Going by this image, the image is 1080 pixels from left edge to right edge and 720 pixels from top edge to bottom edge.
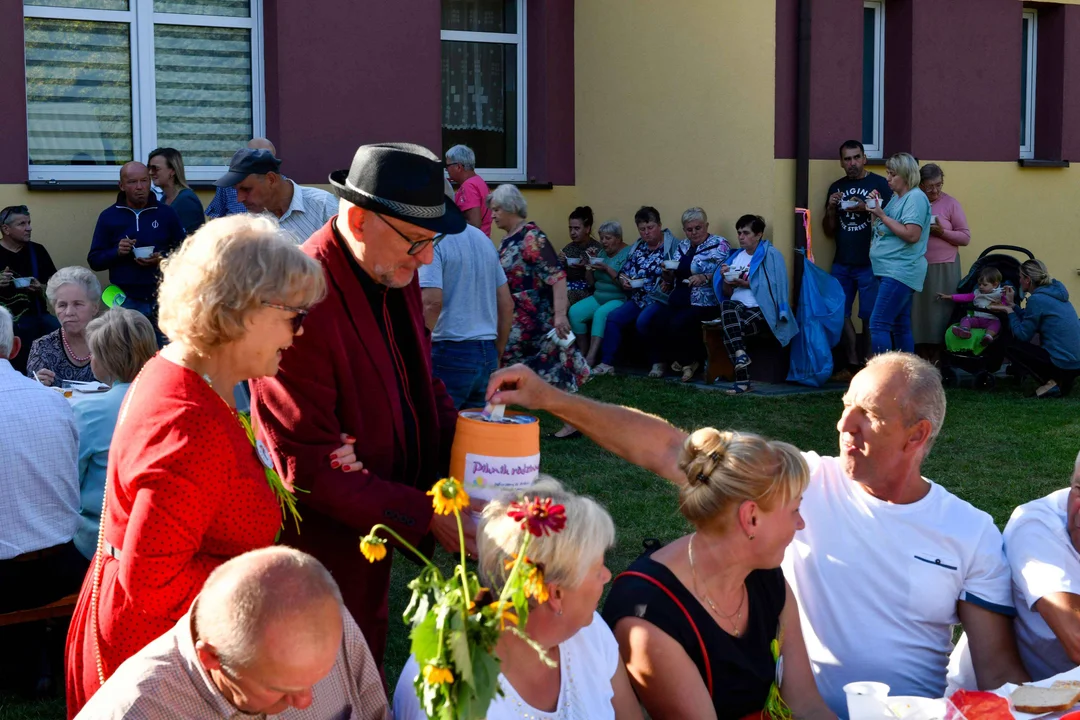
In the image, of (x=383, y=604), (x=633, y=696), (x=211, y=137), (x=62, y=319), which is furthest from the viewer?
(x=211, y=137)

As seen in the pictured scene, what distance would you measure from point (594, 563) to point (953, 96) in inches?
424

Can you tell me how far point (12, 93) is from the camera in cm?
916

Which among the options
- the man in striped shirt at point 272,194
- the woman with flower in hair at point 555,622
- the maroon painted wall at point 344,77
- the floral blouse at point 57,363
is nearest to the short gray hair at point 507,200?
the man in striped shirt at point 272,194

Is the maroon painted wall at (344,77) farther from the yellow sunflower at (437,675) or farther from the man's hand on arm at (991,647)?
the yellow sunflower at (437,675)

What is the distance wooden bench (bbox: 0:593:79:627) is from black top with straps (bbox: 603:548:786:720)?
7.07 feet

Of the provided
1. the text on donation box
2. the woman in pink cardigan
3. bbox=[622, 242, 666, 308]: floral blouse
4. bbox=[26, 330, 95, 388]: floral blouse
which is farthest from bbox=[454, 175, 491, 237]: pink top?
the text on donation box

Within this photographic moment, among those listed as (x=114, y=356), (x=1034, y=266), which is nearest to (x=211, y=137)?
(x=114, y=356)

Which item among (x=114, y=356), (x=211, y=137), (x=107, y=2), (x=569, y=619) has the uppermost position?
(x=107, y=2)

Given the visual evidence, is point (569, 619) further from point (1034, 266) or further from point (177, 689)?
point (1034, 266)

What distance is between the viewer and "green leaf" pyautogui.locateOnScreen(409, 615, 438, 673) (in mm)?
1810

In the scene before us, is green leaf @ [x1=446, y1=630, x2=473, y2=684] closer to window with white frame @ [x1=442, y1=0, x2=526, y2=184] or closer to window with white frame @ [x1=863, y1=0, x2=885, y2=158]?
window with white frame @ [x1=442, y1=0, x2=526, y2=184]

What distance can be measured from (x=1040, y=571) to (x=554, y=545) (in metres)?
1.47

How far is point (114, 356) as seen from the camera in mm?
4375

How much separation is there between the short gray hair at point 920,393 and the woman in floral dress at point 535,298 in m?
4.40
